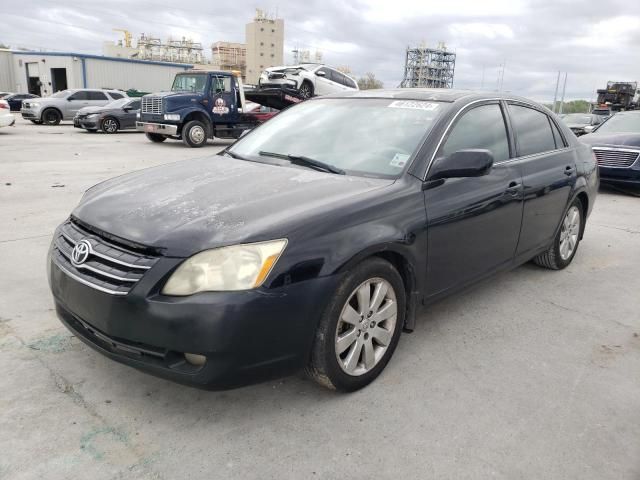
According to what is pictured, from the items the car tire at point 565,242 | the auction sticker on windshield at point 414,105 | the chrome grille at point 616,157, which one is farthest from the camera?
the chrome grille at point 616,157

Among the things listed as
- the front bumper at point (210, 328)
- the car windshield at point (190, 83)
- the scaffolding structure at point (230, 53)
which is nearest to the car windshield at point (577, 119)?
the car windshield at point (190, 83)

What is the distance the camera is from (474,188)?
3.34 metres

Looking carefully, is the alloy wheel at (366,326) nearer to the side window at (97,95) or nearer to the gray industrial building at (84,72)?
the side window at (97,95)

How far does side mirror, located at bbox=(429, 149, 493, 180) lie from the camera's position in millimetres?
2971

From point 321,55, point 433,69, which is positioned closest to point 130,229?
point 433,69

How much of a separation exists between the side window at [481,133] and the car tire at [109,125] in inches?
728

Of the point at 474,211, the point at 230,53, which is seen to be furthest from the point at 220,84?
the point at 230,53

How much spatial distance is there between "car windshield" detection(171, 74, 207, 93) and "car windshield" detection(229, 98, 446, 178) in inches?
497

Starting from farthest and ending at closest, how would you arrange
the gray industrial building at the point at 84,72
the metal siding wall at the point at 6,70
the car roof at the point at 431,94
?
the metal siding wall at the point at 6,70 → the gray industrial building at the point at 84,72 → the car roof at the point at 431,94

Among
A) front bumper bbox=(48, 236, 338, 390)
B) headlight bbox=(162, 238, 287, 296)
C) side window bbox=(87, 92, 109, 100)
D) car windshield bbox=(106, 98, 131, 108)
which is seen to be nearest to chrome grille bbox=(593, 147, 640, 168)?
front bumper bbox=(48, 236, 338, 390)

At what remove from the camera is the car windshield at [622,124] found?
32.7 ft

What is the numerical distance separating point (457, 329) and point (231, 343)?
6.30ft

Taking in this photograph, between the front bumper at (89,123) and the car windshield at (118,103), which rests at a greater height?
the car windshield at (118,103)

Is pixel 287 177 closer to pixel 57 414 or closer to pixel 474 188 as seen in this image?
A: pixel 474 188
